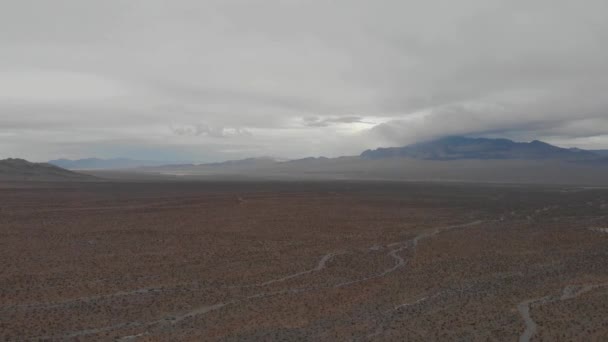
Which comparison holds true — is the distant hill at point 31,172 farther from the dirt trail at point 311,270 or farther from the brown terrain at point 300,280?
the dirt trail at point 311,270

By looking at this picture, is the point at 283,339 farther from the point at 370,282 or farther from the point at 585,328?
the point at 585,328

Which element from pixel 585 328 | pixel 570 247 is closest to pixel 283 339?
pixel 585 328

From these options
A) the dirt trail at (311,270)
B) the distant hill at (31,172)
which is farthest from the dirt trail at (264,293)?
the distant hill at (31,172)

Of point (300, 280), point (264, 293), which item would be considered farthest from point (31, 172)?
point (264, 293)

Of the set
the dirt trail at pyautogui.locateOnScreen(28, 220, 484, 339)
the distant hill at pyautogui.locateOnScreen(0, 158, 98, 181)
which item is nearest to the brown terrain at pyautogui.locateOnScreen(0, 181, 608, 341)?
the dirt trail at pyautogui.locateOnScreen(28, 220, 484, 339)

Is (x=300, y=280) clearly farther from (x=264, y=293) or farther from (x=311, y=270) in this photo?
(x=264, y=293)

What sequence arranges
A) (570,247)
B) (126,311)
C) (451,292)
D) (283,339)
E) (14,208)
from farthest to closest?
(14,208)
(570,247)
(451,292)
(126,311)
(283,339)

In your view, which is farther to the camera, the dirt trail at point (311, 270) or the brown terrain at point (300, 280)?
the dirt trail at point (311, 270)
